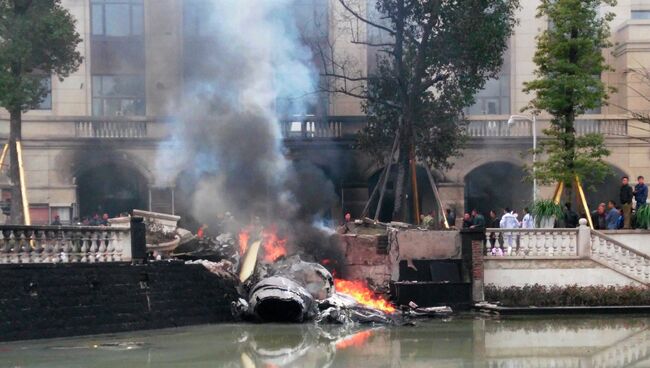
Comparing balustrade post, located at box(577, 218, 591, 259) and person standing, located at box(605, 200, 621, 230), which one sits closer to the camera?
balustrade post, located at box(577, 218, 591, 259)


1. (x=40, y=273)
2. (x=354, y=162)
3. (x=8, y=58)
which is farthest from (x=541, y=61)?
(x=40, y=273)

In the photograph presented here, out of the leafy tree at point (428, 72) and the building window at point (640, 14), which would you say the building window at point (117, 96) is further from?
the building window at point (640, 14)

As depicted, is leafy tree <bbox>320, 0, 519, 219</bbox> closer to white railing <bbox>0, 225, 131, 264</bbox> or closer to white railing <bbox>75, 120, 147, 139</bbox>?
white railing <bbox>75, 120, 147, 139</bbox>

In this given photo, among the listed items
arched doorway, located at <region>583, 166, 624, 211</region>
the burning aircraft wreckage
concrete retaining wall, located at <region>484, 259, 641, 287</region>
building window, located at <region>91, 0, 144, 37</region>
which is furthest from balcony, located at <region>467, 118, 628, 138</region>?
the burning aircraft wreckage

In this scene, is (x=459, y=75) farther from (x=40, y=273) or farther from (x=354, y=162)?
(x=40, y=273)

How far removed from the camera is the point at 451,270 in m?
26.3

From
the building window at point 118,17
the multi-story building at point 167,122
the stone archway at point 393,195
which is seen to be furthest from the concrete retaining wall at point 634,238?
the building window at point 118,17

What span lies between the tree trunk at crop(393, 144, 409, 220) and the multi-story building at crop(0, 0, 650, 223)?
5418 mm

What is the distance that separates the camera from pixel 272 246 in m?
27.2

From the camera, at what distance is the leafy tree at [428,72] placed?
32.6 metres

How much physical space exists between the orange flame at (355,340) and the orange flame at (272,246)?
517cm

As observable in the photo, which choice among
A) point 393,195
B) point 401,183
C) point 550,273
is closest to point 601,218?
point 550,273

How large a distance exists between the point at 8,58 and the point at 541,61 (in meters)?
15.2

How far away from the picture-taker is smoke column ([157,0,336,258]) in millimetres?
31078
